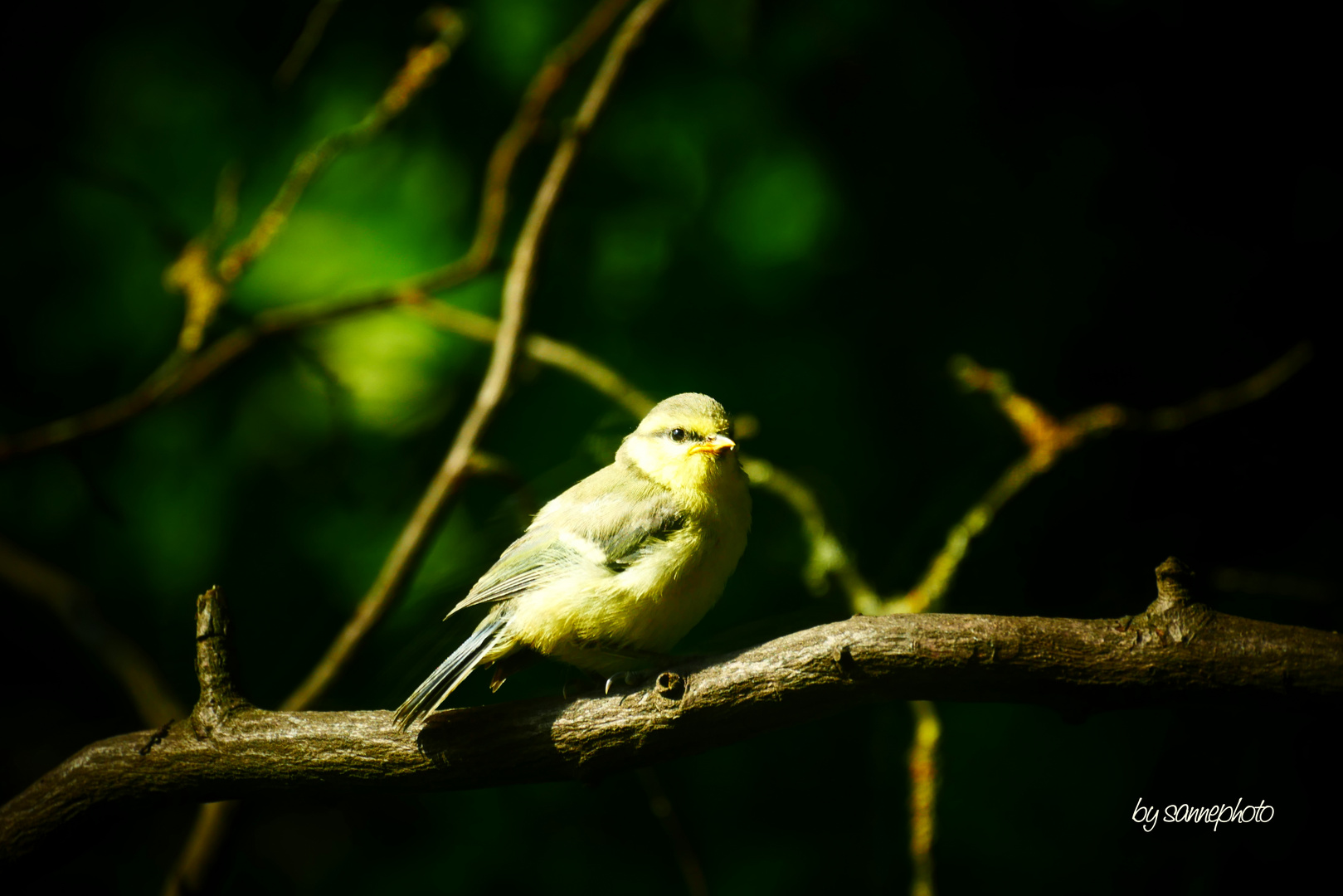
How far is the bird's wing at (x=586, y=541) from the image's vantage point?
143 cm

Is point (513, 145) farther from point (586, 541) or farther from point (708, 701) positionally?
point (708, 701)

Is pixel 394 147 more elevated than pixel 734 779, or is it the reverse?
pixel 394 147

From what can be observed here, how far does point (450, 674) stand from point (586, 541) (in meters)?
0.29

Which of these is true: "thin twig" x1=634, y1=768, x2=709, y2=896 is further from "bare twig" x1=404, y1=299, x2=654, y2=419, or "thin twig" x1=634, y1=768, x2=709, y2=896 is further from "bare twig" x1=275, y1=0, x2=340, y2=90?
"bare twig" x1=275, y1=0, x2=340, y2=90

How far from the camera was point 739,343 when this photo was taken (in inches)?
97.8

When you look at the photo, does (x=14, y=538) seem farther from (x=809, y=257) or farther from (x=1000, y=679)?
(x=1000, y=679)

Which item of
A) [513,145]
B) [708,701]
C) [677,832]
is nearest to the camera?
[708,701]

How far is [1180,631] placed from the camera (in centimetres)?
118

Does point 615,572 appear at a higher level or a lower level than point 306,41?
lower

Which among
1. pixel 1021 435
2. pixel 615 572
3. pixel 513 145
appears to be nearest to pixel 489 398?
pixel 513 145

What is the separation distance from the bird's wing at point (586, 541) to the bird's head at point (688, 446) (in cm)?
6

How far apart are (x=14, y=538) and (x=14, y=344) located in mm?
533

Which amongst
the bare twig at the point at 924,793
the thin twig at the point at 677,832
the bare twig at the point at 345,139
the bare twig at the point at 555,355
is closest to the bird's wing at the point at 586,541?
the bare twig at the point at 555,355

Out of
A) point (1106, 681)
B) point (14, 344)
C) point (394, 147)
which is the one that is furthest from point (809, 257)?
point (14, 344)
